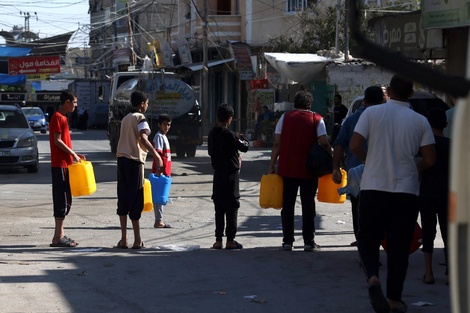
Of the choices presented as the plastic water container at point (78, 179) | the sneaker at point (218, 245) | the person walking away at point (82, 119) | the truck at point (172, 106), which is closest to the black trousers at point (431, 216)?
the sneaker at point (218, 245)

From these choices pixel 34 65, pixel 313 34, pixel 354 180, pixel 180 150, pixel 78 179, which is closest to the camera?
pixel 354 180

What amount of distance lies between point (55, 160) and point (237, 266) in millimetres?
2637

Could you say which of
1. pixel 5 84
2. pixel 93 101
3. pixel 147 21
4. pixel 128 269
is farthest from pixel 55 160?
pixel 5 84

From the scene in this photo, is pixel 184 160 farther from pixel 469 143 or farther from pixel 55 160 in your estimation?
pixel 469 143

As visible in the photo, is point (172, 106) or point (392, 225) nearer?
point (392, 225)

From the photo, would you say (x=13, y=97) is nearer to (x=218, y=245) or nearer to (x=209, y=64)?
(x=209, y=64)

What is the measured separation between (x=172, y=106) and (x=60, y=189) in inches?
703

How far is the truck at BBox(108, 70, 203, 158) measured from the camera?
28.3 metres

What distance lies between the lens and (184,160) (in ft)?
94.4

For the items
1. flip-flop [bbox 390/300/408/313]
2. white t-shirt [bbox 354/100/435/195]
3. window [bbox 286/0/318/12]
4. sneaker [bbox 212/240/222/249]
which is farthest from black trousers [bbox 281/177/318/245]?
window [bbox 286/0/318/12]

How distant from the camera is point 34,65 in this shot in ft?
227

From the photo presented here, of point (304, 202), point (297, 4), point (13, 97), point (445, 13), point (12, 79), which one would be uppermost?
point (297, 4)

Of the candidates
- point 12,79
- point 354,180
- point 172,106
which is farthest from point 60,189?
point 12,79

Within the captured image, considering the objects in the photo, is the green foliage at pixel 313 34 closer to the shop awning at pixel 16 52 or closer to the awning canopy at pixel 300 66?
the awning canopy at pixel 300 66
